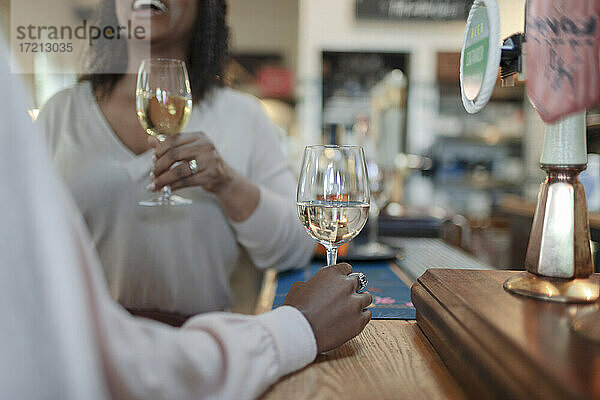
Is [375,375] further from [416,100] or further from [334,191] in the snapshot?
[416,100]

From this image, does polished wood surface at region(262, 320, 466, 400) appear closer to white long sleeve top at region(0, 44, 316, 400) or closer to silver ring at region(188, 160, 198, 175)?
white long sleeve top at region(0, 44, 316, 400)

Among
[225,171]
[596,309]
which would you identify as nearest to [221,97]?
[225,171]

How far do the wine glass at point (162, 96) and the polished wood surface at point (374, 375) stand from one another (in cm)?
48

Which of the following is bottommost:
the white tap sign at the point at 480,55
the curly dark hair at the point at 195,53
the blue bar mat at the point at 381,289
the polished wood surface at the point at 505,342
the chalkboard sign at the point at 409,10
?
the blue bar mat at the point at 381,289

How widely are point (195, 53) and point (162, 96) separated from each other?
1.21 ft

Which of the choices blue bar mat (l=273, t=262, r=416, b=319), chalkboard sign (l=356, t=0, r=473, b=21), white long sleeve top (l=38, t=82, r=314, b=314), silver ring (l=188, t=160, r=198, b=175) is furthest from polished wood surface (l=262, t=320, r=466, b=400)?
chalkboard sign (l=356, t=0, r=473, b=21)

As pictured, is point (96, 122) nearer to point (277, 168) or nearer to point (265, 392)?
point (277, 168)

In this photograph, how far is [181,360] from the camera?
0.33 meters

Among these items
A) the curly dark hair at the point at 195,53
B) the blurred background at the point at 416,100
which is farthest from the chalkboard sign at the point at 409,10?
the curly dark hair at the point at 195,53

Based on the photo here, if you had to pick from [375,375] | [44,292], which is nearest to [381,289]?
[375,375]

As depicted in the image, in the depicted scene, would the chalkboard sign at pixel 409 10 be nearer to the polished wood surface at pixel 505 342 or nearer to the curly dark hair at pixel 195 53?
the curly dark hair at pixel 195 53

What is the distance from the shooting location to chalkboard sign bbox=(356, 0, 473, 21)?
160 inches

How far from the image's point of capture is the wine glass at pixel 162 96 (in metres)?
0.83

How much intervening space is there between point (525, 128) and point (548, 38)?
441cm
